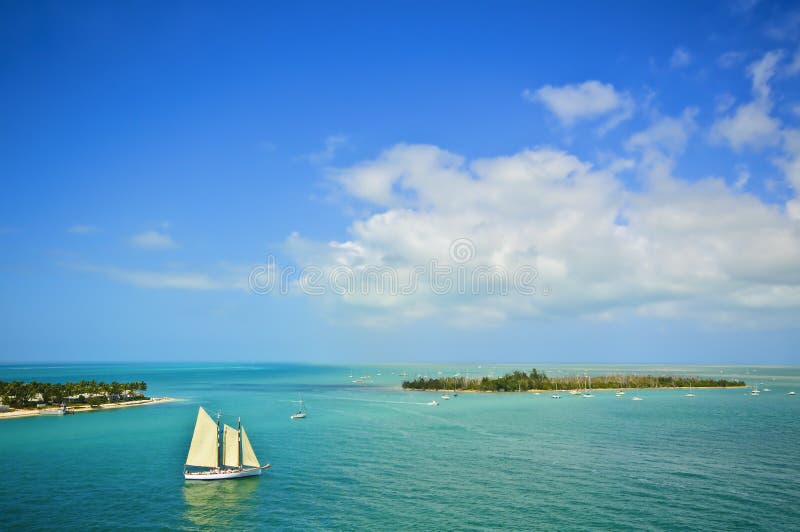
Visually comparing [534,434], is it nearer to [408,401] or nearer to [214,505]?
[214,505]

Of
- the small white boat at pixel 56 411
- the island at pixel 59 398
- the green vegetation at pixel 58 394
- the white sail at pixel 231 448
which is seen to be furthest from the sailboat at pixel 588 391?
the small white boat at pixel 56 411

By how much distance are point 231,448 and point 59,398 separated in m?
86.0

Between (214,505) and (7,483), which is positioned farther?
(7,483)

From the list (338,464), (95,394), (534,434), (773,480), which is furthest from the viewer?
(95,394)

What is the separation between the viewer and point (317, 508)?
4475 centimetres

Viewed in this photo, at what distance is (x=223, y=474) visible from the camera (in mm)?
54219

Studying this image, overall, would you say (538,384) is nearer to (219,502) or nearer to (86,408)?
(86,408)

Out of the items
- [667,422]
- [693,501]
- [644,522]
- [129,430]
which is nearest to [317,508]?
[644,522]

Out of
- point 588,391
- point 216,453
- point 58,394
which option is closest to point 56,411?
point 58,394

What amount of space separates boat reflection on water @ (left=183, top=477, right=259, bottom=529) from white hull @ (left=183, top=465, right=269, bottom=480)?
0.57 metres

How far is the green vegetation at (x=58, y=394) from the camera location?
111m

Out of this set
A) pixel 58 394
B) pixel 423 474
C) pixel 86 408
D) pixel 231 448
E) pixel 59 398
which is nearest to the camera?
pixel 423 474

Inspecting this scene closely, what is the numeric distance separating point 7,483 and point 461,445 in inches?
2054

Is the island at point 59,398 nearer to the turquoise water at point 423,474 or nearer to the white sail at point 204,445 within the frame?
the turquoise water at point 423,474
